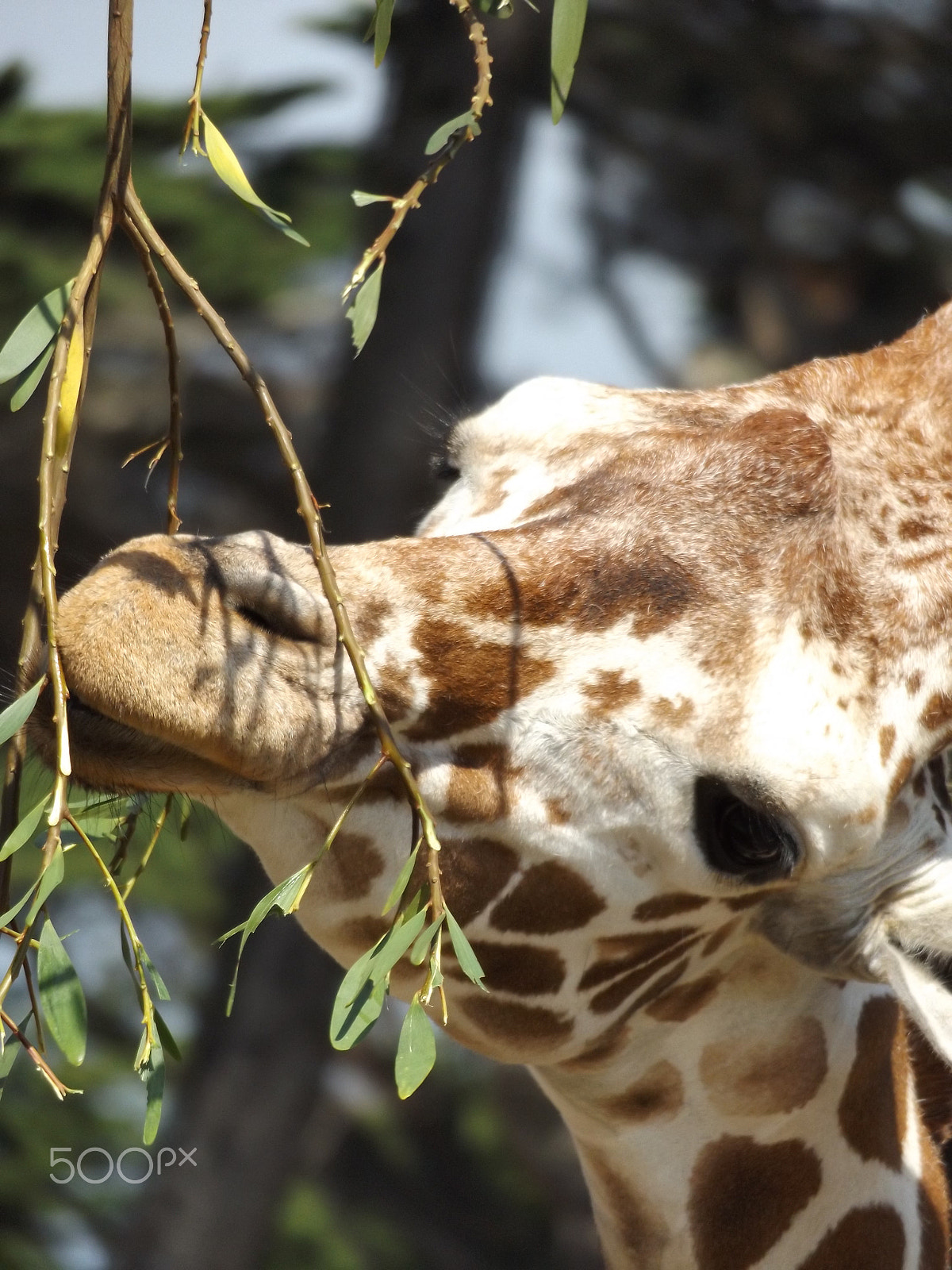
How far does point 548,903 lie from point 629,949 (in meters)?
0.14

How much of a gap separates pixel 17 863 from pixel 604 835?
20.3 ft

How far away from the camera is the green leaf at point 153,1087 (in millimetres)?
1411

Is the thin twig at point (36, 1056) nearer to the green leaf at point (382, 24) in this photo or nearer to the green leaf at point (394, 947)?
the green leaf at point (394, 947)

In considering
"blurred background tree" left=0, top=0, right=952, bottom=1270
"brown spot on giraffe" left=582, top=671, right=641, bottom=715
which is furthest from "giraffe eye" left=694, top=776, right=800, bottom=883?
"blurred background tree" left=0, top=0, right=952, bottom=1270

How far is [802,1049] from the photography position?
1.92 metres

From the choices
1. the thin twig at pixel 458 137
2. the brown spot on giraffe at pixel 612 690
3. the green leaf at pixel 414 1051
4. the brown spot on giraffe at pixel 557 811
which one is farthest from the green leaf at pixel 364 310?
the green leaf at pixel 414 1051

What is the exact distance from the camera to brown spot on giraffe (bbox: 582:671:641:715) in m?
1.67

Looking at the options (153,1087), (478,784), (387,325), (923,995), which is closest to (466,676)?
(478,784)

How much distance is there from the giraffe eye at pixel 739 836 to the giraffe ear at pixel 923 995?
0.20 metres

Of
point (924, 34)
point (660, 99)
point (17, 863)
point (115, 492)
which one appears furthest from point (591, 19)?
point (17, 863)

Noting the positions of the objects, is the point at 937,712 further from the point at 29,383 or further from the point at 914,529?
the point at 29,383

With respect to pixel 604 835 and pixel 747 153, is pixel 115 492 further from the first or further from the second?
pixel 604 835

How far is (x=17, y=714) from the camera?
1302 mm

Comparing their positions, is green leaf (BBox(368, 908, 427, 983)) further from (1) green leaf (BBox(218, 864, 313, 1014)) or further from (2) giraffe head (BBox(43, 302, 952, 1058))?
(2) giraffe head (BBox(43, 302, 952, 1058))
